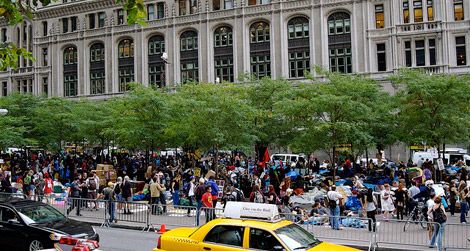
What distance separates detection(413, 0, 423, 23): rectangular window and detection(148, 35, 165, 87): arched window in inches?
1124

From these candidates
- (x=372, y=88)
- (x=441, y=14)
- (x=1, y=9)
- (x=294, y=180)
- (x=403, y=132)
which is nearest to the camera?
(x=1, y=9)

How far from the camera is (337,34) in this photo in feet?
162

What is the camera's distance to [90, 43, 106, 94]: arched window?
202 feet

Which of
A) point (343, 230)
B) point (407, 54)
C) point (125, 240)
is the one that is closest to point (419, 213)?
point (343, 230)

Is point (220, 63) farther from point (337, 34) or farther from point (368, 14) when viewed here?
point (368, 14)

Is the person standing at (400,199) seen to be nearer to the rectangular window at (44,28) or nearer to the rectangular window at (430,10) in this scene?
the rectangular window at (430,10)

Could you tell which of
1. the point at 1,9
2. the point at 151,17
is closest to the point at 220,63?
the point at 151,17

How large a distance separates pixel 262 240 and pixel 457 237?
8281 mm

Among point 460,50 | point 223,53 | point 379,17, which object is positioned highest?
point 379,17

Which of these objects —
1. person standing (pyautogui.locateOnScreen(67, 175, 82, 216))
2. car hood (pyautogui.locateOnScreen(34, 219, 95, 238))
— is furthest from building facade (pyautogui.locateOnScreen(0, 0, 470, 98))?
car hood (pyautogui.locateOnScreen(34, 219, 95, 238))

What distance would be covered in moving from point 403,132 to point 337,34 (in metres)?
21.6

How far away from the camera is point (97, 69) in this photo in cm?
6188

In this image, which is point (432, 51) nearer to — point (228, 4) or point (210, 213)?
point (228, 4)

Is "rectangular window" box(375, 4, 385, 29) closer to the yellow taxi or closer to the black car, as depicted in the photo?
the black car
